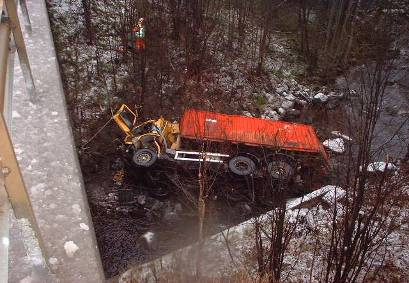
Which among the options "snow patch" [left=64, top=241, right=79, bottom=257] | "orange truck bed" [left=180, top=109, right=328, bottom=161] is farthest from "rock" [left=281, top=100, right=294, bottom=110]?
"snow patch" [left=64, top=241, right=79, bottom=257]

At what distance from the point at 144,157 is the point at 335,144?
4835 mm

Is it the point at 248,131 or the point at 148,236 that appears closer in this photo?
the point at 148,236

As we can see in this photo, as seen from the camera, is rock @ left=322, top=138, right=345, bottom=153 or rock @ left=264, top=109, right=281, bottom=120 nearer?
rock @ left=322, top=138, right=345, bottom=153

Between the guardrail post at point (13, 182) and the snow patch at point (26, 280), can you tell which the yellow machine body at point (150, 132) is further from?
the guardrail post at point (13, 182)

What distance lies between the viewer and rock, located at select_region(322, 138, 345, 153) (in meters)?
10.0

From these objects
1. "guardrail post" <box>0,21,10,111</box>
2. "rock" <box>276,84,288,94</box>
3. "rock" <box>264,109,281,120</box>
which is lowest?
"rock" <box>264,109,281,120</box>

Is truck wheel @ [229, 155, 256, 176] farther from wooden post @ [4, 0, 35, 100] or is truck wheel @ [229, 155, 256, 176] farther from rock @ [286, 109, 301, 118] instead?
wooden post @ [4, 0, 35, 100]

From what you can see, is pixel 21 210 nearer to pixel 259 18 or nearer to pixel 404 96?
pixel 404 96

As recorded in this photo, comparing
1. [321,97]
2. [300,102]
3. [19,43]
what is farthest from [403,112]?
[19,43]

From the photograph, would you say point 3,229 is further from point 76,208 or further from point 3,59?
point 76,208

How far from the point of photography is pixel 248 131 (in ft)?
29.3

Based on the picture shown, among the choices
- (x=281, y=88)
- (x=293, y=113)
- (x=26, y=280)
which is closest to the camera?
(x=26, y=280)

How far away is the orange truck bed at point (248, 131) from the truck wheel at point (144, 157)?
0.75 m

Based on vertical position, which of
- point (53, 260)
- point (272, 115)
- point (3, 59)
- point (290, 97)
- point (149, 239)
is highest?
point (3, 59)
